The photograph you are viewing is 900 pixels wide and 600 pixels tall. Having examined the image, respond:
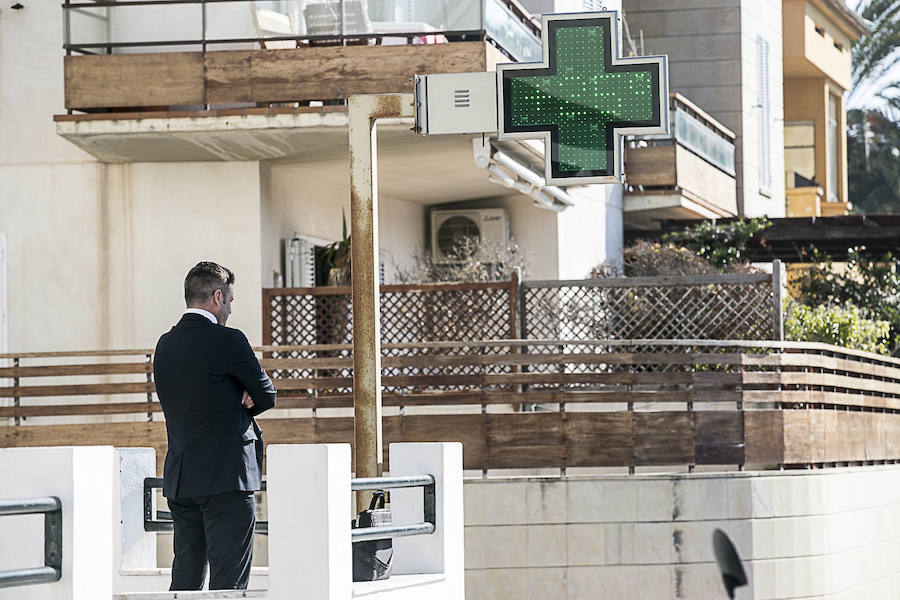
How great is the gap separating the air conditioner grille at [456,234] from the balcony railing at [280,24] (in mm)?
4278

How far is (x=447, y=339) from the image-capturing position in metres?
15.5

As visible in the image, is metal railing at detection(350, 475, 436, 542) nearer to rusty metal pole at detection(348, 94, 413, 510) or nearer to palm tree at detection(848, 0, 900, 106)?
rusty metal pole at detection(348, 94, 413, 510)

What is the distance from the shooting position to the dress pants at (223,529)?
23.7 feet

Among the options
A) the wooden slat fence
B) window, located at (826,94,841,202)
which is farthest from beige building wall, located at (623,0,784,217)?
the wooden slat fence

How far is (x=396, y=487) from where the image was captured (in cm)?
745

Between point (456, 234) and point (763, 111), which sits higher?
point (763, 111)

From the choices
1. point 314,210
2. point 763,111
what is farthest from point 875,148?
point 314,210

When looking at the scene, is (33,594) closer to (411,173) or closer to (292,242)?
(292,242)

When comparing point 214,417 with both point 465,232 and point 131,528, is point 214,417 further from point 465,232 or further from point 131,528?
point 465,232

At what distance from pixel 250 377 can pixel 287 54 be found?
7.93 metres

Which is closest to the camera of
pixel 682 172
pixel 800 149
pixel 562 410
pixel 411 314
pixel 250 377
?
pixel 250 377

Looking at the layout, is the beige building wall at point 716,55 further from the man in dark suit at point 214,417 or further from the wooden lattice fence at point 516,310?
the man in dark suit at point 214,417

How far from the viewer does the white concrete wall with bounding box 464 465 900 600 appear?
43.2ft

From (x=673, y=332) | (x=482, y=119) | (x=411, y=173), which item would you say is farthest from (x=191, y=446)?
(x=411, y=173)
